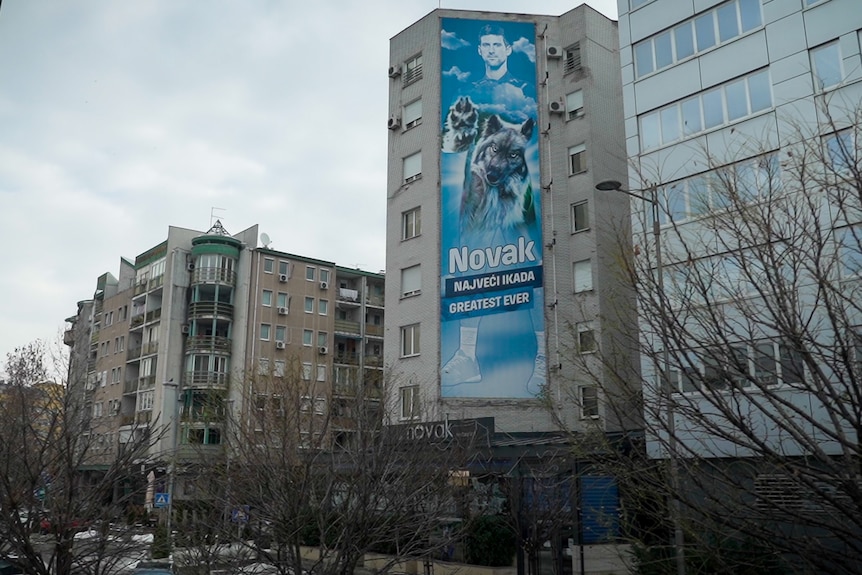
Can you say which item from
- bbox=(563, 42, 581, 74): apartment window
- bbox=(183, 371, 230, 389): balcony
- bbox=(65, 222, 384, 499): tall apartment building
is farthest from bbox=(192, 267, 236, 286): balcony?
bbox=(563, 42, 581, 74): apartment window

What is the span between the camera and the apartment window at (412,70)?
36.5m

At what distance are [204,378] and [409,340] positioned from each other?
25.0 m

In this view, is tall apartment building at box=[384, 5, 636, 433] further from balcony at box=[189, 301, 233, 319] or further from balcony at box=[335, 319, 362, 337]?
balcony at box=[335, 319, 362, 337]

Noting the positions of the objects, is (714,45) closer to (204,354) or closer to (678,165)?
(678,165)

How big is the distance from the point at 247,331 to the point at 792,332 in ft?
162

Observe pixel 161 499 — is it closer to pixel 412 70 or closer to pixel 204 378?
pixel 412 70

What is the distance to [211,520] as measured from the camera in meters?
14.1

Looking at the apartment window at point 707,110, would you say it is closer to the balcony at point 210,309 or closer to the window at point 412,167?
the window at point 412,167

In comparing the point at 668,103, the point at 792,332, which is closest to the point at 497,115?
the point at 668,103

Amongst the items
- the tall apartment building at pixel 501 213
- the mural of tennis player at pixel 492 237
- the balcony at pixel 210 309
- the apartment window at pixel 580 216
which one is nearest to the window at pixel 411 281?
the tall apartment building at pixel 501 213

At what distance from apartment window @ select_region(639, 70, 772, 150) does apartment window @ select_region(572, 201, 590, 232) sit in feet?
27.8

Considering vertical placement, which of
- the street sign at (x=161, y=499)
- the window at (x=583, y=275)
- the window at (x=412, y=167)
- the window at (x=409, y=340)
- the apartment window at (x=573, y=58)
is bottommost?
the street sign at (x=161, y=499)

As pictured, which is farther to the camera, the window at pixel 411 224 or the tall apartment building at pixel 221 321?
the tall apartment building at pixel 221 321

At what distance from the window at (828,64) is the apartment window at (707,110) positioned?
1.24m
